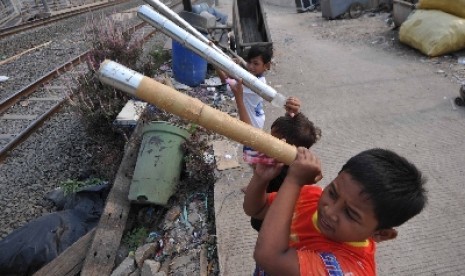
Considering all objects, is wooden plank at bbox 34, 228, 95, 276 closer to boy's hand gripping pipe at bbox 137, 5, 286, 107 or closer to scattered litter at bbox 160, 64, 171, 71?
boy's hand gripping pipe at bbox 137, 5, 286, 107

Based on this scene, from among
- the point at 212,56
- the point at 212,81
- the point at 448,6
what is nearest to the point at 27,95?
the point at 212,81

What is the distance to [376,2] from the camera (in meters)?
14.0

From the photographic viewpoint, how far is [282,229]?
1.18m

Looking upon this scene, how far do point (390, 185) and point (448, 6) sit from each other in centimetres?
846

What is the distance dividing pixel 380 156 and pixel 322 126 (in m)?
4.21

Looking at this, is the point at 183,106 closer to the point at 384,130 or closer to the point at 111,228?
the point at 111,228

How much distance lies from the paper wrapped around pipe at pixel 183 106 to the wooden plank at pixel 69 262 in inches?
107

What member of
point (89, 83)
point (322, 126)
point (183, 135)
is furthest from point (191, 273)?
point (89, 83)

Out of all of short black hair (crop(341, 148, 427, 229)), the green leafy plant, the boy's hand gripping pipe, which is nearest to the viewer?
short black hair (crop(341, 148, 427, 229))

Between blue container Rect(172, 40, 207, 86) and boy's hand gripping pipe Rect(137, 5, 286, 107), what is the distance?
478 centimetres

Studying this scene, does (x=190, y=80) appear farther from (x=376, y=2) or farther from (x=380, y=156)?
(x=376, y=2)

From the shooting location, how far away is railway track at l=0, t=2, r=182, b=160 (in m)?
5.67

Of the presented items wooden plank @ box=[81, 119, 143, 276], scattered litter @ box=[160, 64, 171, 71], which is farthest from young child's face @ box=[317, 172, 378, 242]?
scattered litter @ box=[160, 64, 171, 71]

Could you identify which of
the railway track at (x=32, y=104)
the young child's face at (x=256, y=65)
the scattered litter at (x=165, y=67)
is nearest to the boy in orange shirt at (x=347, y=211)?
the young child's face at (x=256, y=65)
